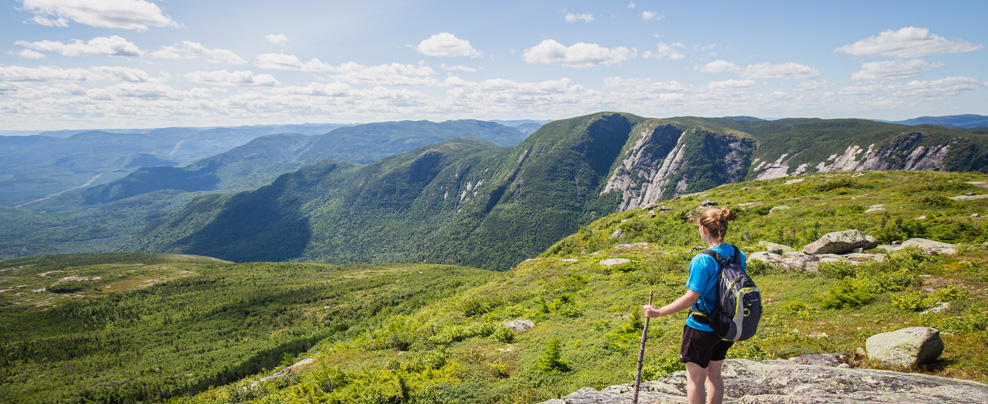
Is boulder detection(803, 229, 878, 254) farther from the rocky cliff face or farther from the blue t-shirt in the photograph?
the rocky cliff face

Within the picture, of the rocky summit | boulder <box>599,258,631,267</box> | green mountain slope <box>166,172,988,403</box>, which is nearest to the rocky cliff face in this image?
boulder <box>599,258,631,267</box>

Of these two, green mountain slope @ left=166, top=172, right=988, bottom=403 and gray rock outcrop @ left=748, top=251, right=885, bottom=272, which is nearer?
green mountain slope @ left=166, top=172, right=988, bottom=403

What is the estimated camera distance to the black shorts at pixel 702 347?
6418 millimetres

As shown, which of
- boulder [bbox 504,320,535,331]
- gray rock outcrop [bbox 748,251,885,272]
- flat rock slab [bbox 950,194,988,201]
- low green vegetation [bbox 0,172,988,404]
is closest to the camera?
low green vegetation [bbox 0,172,988,404]

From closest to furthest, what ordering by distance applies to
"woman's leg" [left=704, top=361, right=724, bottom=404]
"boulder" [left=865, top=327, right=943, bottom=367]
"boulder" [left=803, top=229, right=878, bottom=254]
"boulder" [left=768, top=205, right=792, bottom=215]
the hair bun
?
the hair bun
"woman's leg" [left=704, top=361, right=724, bottom=404]
"boulder" [left=865, top=327, right=943, bottom=367]
"boulder" [left=803, top=229, right=878, bottom=254]
"boulder" [left=768, top=205, right=792, bottom=215]

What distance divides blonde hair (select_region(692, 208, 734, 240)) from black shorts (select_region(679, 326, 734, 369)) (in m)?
1.77

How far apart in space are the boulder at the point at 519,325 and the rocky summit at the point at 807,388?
9.22 metres

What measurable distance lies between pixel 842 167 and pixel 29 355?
11810 inches

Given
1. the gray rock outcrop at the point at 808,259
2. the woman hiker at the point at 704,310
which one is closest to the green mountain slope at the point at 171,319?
the woman hiker at the point at 704,310

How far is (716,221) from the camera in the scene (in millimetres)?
6289

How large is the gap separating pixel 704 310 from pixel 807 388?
3.84m

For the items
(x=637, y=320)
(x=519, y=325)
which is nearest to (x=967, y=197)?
(x=637, y=320)

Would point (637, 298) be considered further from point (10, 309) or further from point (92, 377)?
point (10, 309)

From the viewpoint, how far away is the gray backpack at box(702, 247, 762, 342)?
602cm
